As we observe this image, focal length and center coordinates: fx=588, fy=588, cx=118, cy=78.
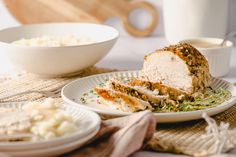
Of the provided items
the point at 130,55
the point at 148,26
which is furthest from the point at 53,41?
the point at 148,26

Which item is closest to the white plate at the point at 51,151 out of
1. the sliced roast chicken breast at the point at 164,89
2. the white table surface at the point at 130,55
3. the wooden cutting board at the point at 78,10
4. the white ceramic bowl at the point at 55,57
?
the sliced roast chicken breast at the point at 164,89

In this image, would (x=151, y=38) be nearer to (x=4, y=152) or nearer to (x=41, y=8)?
(x=41, y=8)

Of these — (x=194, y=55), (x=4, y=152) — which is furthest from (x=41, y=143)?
(x=194, y=55)

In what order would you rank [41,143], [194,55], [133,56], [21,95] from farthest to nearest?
[133,56] < [21,95] < [194,55] < [41,143]

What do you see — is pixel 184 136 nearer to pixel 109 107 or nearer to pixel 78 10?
pixel 109 107

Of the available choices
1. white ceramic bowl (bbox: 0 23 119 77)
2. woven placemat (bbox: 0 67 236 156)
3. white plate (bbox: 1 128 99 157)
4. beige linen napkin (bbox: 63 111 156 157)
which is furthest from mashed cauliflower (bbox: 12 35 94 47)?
white plate (bbox: 1 128 99 157)

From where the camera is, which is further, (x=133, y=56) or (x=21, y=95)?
(x=133, y=56)

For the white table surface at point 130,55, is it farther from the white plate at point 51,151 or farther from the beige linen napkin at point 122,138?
the white plate at point 51,151
